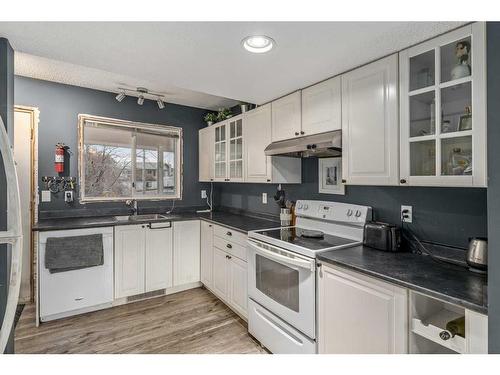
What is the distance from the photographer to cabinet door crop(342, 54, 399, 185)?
5.40ft

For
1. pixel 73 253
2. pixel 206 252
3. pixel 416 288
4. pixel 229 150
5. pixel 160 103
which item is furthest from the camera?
pixel 160 103

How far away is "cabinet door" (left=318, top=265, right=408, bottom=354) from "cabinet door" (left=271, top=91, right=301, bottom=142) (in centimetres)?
126

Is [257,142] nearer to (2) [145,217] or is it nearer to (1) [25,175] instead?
(2) [145,217]

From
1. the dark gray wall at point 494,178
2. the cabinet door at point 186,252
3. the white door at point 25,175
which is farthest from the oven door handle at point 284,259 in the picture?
the white door at point 25,175

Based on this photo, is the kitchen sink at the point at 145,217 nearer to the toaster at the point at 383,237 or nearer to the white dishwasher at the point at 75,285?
the white dishwasher at the point at 75,285

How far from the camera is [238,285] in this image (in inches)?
102

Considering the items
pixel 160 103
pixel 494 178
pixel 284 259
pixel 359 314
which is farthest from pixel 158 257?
pixel 494 178

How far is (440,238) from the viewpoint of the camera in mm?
1695

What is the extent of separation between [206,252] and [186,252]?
0.87 feet

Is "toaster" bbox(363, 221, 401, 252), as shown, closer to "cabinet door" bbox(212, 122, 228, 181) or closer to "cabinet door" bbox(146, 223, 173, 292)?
"cabinet door" bbox(212, 122, 228, 181)

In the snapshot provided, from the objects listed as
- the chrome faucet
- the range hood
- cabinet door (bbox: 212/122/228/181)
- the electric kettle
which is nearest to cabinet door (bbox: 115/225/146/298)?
the chrome faucet

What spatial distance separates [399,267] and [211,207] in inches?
121

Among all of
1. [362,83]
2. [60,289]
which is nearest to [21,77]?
[60,289]
